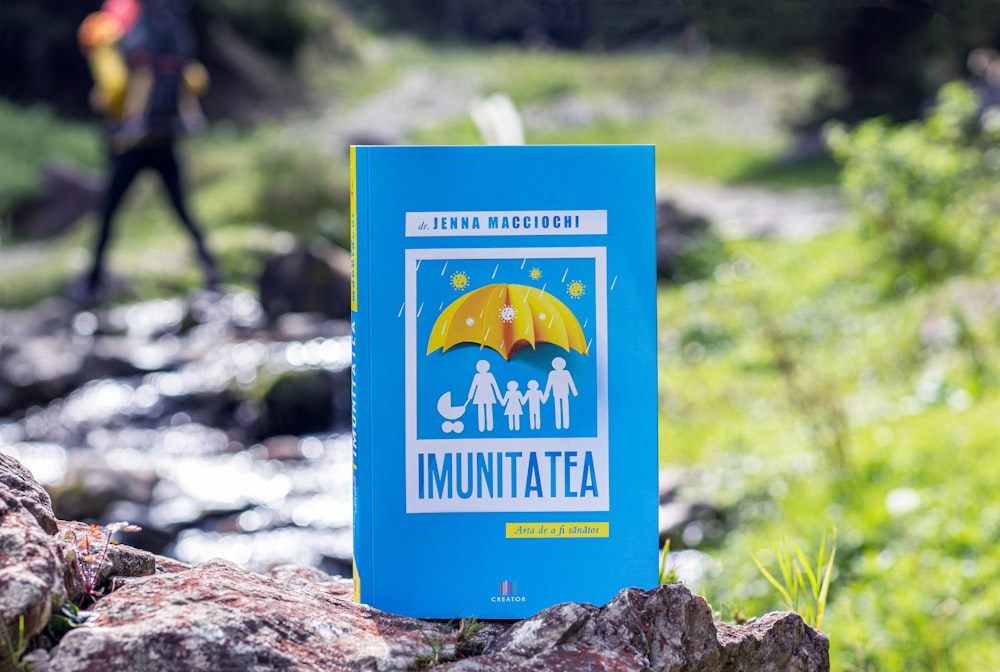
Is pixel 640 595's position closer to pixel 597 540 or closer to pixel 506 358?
pixel 597 540

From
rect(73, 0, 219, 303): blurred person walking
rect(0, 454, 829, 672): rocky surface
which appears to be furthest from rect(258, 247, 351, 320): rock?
rect(0, 454, 829, 672): rocky surface

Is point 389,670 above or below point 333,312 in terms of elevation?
below

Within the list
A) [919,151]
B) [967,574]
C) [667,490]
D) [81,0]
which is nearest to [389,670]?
[967,574]

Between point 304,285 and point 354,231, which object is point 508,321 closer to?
point 354,231

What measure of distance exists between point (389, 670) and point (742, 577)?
322cm

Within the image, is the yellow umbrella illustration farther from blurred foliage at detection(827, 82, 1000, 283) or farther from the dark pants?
the dark pants

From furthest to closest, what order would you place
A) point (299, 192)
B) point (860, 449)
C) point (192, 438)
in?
1. point (299, 192)
2. point (192, 438)
3. point (860, 449)

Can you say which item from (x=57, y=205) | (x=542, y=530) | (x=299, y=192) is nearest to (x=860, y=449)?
(x=542, y=530)

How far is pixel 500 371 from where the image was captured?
1.50 meters

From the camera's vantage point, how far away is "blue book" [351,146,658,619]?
1.50m

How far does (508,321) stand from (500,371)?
7 centimetres

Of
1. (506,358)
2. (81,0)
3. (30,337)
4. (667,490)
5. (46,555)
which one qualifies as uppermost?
(81,0)

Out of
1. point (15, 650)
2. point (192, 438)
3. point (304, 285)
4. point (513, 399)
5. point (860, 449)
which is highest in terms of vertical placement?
point (304, 285)

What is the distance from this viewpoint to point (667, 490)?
555 cm
